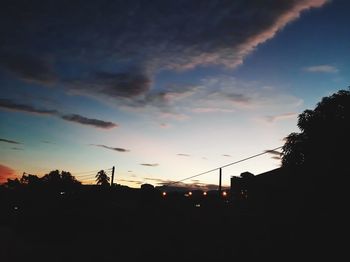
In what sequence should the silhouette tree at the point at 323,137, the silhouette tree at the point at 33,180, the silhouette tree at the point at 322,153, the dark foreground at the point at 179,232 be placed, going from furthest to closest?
the silhouette tree at the point at 33,180, the silhouette tree at the point at 323,137, the silhouette tree at the point at 322,153, the dark foreground at the point at 179,232

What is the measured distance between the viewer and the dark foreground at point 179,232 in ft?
44.8

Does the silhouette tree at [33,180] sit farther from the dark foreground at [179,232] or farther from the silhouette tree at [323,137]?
the silhouette tree at [323,137]

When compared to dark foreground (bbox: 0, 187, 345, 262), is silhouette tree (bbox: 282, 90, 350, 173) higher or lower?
higher

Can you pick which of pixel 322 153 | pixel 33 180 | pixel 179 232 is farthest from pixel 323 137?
pixel 33 180

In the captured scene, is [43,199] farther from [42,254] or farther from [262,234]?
[262,234]

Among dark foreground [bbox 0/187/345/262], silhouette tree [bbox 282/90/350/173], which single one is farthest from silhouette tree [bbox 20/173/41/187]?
Result: silhouette tree [bbox 282/90/350/173]

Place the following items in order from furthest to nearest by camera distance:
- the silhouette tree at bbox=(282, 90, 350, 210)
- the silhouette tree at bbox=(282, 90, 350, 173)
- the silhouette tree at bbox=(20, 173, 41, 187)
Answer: the silhouette tree at bbox=(20, 173, 41, 187) → the silhouette tree at bbox=(282, 90, 350, 173) → the silhouette tree at bbox=(282, 90, 350, 210)

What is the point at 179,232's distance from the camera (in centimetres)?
1852

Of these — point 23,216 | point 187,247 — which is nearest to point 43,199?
point 23,216

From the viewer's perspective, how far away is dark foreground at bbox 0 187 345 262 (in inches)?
537

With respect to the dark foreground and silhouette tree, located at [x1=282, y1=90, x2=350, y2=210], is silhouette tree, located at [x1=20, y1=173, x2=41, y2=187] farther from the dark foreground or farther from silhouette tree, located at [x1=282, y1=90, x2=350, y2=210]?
silhouette tree, located at [x1=282, y1=90, x2=350, y2=210]

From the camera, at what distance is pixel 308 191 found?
1852cm

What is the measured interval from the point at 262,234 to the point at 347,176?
300 inches

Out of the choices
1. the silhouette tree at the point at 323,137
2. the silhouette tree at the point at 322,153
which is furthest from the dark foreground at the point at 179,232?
the silhouette tree at the point at 323,137
